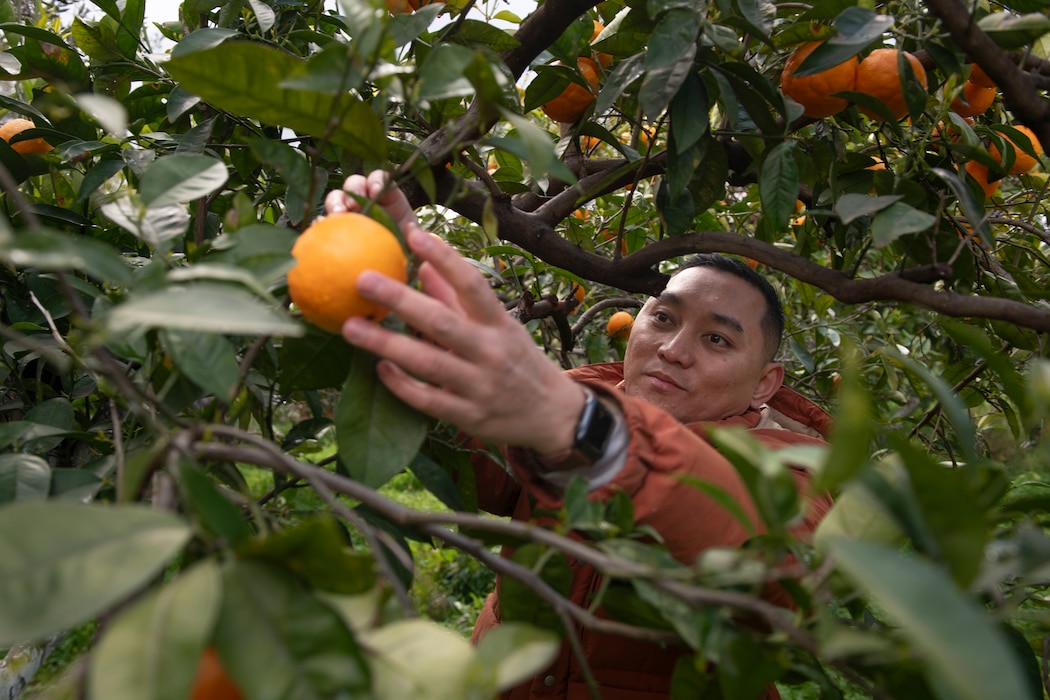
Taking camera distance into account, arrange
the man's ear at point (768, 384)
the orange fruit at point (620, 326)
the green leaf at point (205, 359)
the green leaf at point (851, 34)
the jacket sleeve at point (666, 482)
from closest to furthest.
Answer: the green leaf at point (205, 359) < the jacket sleeve at point (666, 482) < the green leaf at point (851, 34) < the man's ear at point (768, 384) < the orange fruit at point (620, 326)

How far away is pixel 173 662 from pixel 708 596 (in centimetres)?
32

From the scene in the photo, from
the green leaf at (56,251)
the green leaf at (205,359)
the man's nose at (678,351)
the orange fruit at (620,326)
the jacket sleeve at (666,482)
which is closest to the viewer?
the green leaf at (56,251)

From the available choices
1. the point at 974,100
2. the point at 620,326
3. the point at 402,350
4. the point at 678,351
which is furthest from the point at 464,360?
the point at 620,326

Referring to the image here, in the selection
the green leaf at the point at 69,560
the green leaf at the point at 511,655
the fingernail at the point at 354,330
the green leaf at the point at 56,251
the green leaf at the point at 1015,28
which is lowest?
the green leaf at the point at 511,655

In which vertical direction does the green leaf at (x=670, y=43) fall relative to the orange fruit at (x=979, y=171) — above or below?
above

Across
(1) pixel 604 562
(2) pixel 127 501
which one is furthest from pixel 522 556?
(2) pixel 127 501

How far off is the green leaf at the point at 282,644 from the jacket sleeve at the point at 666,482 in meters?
0.36

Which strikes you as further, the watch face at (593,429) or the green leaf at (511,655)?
the watch face at (593,429)

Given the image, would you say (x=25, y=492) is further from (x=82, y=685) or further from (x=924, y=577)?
(x=924, y=577)

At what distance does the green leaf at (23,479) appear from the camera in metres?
0.69

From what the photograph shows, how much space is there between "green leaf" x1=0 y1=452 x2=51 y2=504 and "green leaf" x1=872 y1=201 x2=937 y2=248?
899 mm

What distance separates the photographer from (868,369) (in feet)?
7.91

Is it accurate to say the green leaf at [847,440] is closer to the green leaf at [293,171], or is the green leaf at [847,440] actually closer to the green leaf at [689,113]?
the green leaf at [293,171]

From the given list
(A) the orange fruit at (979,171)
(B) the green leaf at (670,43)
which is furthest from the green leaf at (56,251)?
(A) the orange fruit at (979,171)
